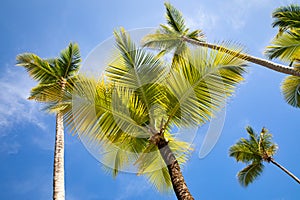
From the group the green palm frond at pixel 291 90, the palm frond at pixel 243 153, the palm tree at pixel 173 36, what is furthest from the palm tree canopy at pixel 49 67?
the palm frond at pixel 243 153

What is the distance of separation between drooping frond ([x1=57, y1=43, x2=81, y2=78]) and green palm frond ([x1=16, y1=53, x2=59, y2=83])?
71 cm

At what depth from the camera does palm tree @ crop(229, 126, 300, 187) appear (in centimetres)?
1998

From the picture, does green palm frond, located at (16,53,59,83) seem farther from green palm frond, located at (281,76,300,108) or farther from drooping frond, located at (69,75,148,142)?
green palm frond, located at (281,76,300,108)

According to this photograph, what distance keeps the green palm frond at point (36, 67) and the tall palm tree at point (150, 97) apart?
274 inches

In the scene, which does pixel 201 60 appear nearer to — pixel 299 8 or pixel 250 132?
pixel 299 8

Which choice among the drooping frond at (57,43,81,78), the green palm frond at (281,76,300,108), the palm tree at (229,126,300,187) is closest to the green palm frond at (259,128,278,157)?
the palm tree at (229,126,300,187)

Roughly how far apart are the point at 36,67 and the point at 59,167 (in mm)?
5107

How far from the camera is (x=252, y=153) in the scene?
2006 cm

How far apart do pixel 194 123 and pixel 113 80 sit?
1903mm

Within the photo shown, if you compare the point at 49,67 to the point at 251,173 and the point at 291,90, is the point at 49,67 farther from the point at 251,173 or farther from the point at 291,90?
the point at 251,173

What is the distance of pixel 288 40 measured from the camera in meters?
11.5

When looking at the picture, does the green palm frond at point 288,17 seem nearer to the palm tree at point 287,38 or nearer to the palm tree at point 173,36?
the palm tree at point 287,38

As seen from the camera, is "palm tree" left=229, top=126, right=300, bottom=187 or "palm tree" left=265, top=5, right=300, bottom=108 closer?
"palm tree" left=265, top=5, right=300, bottom=108

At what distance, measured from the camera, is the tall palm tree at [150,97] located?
573 cm
